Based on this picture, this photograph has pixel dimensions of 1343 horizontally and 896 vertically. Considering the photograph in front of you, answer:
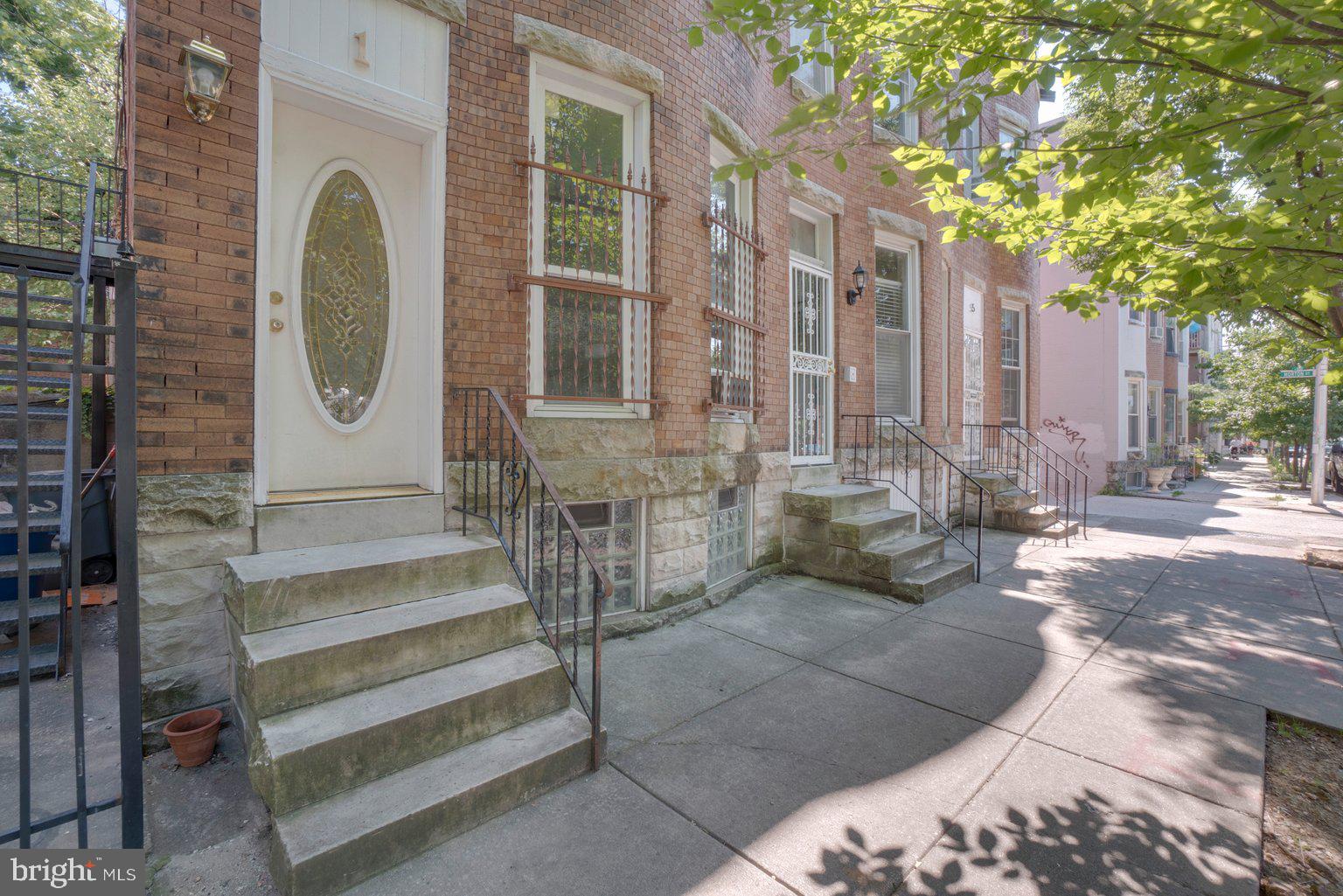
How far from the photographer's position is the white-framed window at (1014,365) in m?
11.2

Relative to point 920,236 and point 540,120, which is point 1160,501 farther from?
point 540,120

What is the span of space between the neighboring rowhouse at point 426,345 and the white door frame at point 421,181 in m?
0.02

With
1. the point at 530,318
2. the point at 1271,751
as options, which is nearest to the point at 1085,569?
the point at 1271,751

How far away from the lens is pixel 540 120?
445cm

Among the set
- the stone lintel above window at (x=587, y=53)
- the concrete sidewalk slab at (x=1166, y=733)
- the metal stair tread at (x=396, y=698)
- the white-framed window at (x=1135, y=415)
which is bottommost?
the concrete sidewalk slab at (x=1166, y=733)

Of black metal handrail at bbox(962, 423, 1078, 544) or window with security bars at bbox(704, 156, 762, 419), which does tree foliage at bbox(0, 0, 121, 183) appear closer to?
window with security bars at bbox(704, 156, 762, 419)

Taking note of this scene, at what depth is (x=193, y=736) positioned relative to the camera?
283 centimetres

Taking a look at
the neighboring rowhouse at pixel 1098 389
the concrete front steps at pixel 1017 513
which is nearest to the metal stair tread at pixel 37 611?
the concrete front steps at pixel 1017 513

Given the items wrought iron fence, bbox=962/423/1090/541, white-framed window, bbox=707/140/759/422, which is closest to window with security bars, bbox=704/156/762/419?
white-framed window, bbox=707/140/759/422

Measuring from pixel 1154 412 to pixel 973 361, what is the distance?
40.4 feet

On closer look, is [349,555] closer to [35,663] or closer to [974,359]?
[35,663]

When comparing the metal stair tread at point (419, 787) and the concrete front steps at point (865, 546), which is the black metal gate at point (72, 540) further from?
the concrete front steps at point (865, 546)

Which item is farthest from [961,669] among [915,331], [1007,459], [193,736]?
[1007,459]

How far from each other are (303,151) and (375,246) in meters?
0.65
